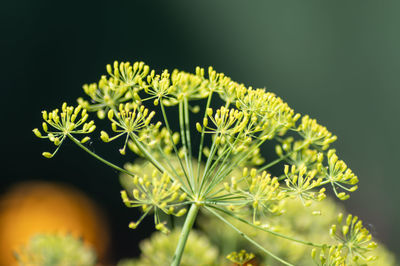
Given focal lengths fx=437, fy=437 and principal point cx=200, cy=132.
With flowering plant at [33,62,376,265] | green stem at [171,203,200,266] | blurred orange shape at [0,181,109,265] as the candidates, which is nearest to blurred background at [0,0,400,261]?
blurred orange shape at [0,181,109,265]

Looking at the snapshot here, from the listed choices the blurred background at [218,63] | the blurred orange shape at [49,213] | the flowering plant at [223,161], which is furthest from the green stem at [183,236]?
the blurred orange shape at [49,213]

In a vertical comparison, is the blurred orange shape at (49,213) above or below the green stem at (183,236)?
above

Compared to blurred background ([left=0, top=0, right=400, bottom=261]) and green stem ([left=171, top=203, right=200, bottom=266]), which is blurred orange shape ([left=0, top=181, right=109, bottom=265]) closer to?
blurred background ([left=0, top=0, right=400, bottom=261])

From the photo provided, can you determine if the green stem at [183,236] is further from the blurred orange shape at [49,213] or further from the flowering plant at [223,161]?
the blurred orange shape at [49,213]

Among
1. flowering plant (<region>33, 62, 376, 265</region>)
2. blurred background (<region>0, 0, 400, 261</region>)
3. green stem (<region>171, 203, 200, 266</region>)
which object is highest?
blurred background (<region>0, 0, 400, 261</region>)

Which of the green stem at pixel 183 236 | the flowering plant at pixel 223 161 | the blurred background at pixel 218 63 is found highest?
the blurred background at pixel 218 63

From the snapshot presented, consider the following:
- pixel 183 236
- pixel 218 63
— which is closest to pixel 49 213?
pixel 218 63

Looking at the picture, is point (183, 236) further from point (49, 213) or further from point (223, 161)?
point (49, 213)

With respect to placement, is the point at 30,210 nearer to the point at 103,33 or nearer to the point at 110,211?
the point at 110,211

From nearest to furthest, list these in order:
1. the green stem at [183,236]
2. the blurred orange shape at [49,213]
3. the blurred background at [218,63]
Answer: the green stem at [183,236] < the blurred background at [218,63] < the blurred orange shape at [49,213]
